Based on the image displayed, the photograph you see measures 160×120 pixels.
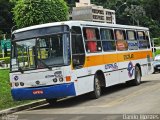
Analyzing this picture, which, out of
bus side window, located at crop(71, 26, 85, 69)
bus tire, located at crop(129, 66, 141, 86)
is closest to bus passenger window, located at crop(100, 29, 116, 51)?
bus side window, located at crop(71, 26, 85, 69)

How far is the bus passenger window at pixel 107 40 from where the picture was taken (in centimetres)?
1842

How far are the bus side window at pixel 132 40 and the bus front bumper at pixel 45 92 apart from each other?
7437 mm

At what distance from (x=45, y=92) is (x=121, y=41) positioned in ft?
21.4

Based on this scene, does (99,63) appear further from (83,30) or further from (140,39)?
(140,39)

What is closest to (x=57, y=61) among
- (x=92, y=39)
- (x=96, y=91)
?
(x=96, y=91)

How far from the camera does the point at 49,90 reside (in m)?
15.0

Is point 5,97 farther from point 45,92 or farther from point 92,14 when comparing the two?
point 92,14

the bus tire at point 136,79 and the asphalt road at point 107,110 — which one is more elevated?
the bus tire at point 136,79

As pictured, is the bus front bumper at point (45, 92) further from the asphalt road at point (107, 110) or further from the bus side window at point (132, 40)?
the bus side window at point (132, 40)

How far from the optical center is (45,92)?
1509 centimetres

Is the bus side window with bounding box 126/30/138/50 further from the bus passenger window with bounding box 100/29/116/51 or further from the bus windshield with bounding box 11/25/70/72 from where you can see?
the bus windshield with bounding box 11/25/70/72

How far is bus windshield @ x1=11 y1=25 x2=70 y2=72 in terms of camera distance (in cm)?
1509

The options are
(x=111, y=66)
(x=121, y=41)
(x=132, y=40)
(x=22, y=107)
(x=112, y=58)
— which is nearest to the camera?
(x=22, y=107)

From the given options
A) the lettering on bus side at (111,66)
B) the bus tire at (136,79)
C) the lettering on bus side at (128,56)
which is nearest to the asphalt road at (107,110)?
the lettering on bus side at (111,66)
